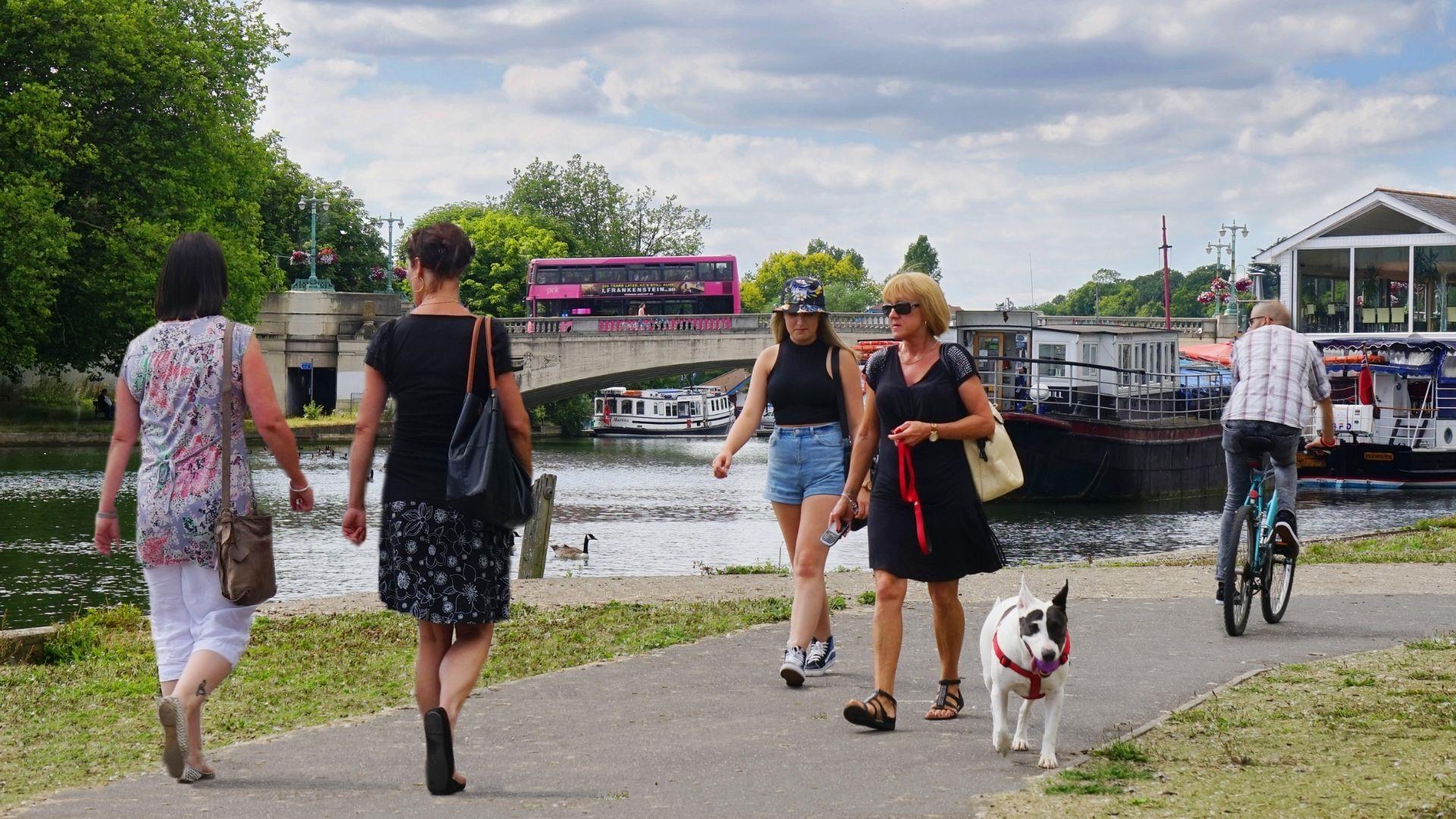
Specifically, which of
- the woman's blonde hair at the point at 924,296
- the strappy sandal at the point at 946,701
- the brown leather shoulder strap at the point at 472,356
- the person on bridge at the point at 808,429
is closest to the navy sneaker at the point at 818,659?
the person on bridge at the point at 808,429

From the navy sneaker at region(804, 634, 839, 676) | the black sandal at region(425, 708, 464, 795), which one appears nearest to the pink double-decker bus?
the navy sneaker at region(804, 634, 839, 676)

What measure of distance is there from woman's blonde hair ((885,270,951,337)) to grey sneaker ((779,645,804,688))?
1.76 m

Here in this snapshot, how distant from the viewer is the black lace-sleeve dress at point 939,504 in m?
6.43

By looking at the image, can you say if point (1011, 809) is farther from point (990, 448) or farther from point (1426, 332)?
point (1426, 332)

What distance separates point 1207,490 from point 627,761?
37.4 meters

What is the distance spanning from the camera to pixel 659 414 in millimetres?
84188

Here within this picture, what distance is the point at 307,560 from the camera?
22.0 meters

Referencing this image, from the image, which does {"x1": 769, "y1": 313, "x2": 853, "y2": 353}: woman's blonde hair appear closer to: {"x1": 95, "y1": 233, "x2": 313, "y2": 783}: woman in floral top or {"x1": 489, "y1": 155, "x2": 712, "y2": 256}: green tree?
{"x1": 95, "y1": 233, "x2": 313, "y2": 783}: woman in floral top

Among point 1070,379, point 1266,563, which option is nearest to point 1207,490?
point 1070,379

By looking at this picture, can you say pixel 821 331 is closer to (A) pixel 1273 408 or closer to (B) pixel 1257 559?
(A) pixel 1273 408

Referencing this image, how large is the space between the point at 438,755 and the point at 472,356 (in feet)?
4.25

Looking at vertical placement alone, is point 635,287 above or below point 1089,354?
above

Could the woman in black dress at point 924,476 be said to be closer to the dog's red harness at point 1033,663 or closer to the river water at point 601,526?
the dog's red harness at point 1033,663

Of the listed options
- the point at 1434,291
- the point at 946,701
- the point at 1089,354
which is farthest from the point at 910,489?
the point at 1434,291
